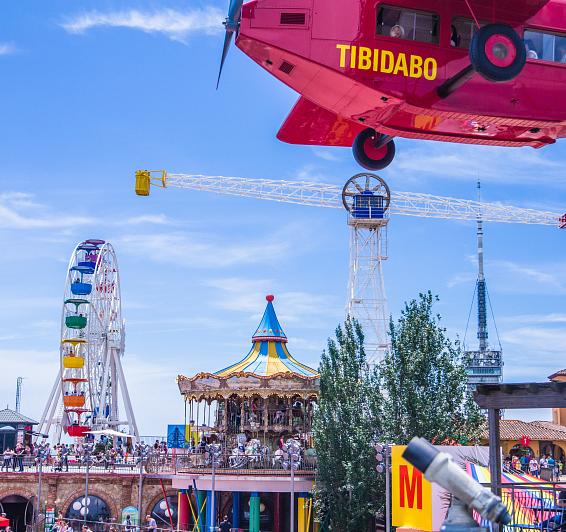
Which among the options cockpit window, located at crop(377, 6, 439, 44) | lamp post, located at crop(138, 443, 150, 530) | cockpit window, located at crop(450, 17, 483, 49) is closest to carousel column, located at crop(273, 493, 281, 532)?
lamp post, located at crop(138, 443, 150, 530)

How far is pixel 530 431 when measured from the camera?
52.0 metres

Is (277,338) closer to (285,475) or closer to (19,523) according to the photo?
(285,475)

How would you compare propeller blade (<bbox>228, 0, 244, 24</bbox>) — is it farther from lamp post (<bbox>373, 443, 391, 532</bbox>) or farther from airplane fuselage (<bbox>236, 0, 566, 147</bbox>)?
lamp post (<bbox>373, 443, 391, 532</bbox>)

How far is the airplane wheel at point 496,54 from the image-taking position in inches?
462

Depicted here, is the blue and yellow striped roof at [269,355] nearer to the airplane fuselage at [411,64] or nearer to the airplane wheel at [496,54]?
the airplane fuselage at [411,64]

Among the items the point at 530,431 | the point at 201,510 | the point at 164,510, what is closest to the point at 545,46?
the point at 201,510

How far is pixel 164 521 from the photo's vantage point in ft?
116

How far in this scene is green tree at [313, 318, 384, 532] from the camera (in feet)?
90.3

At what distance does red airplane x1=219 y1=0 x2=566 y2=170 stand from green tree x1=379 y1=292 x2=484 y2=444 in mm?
15009

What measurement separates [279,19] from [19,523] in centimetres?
3093

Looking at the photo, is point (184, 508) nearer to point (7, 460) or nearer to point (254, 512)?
point (254, 512)

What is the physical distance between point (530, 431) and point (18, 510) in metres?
28.6

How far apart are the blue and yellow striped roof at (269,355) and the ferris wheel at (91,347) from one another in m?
14.0

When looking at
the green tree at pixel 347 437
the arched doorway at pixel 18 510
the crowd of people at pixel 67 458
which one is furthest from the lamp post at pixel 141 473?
the green tree at pixel 347 437
